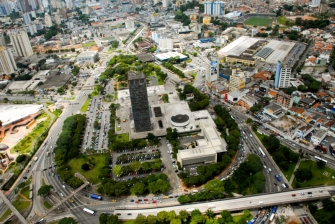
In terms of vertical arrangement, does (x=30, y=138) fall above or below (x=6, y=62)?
below

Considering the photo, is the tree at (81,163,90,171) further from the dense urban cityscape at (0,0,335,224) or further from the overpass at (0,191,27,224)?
the overpass at (0,191,27,224)

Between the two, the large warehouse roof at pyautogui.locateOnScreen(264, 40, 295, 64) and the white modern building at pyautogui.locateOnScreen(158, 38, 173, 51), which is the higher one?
the white modern building at pyautogui.locateOnScreen(158, 38, 173, 51)

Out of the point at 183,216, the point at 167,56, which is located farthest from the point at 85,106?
the point at 183,216

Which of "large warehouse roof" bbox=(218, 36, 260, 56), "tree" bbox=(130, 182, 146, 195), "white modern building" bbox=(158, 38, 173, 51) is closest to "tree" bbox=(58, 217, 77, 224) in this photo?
"tree" bbox=(130, 182, 146, 195)

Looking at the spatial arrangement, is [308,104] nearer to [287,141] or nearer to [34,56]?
[287,141]

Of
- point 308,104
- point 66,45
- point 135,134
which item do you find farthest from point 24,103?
point 308,104

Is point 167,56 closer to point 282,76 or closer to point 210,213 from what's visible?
point 282,76
